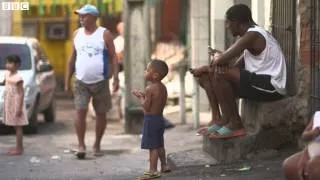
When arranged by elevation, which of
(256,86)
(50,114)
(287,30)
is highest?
(287,30)

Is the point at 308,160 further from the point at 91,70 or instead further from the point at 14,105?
the point at 14,105

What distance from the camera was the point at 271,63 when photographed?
840 cm

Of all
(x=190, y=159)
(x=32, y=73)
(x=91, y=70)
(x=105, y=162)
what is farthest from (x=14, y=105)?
(x=190, y=159)

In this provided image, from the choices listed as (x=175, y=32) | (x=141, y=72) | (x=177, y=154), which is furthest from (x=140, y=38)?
(x=175, y=32)

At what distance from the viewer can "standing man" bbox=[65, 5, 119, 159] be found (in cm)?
1033

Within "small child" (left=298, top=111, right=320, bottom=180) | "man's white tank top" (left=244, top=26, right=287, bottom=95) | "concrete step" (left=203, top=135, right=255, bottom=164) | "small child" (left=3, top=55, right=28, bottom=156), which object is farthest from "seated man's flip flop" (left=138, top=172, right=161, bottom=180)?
"small child" (left=3, top=55, right=28, bottom=156)

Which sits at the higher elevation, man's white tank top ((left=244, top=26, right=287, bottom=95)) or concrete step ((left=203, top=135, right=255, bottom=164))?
man's white tank top ((left=244, top=26, right=287, bottom=95))

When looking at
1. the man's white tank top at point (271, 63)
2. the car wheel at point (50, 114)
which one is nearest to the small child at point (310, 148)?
the man's white tank top at point (271, 63)

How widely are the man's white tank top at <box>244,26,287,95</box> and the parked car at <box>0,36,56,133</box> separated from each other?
5.36 metres

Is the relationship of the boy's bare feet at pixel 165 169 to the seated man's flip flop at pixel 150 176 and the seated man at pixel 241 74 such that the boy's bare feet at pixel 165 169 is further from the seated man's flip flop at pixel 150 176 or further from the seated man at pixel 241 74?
the seated man at pixel 241 74

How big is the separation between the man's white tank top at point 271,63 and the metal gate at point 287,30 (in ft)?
1.69

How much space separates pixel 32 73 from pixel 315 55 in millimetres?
6368

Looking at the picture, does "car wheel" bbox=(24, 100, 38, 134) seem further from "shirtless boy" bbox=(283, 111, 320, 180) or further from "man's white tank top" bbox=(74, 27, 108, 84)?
"shirtless boy" bbox=(283, 111, 320, 180)

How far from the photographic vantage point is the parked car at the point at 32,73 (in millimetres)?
13141
